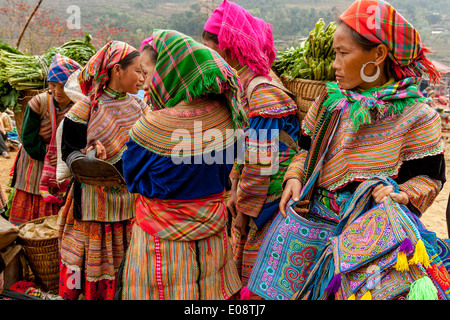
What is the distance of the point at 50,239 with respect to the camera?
340cm

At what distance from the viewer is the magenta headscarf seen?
2.48 m

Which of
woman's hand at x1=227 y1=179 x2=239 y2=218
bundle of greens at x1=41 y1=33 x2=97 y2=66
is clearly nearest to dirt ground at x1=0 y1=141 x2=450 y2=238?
bundle of greens at x1=41 y1=33 x2=97 y2=66

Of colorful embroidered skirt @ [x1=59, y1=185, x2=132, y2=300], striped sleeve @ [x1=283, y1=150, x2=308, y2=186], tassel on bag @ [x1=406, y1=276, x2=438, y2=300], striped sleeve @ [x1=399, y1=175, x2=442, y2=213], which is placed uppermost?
striped sleeve @ [x1=399, y1=175, x2=442, y2=213]

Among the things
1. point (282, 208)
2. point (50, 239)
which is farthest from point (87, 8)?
point (282, 208)

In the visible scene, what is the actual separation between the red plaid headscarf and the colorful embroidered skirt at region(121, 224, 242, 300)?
1285 millimetres

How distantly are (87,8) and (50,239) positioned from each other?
87.3ft

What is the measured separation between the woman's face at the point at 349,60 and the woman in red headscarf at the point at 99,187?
1.48 m

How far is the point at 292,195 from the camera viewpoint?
2008 mm

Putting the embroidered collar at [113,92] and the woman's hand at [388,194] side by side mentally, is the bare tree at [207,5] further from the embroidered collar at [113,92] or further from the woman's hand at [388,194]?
the woman's hand at [388,194]

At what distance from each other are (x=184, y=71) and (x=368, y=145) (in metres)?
0.96

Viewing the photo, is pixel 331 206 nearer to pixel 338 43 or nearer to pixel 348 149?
pixel 348 149

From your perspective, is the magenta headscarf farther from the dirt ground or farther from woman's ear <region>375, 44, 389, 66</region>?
the dirt ground

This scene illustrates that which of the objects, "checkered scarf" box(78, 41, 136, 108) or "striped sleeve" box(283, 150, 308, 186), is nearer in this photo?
"striped sleeve" box(283, 150, 308, 186)
